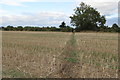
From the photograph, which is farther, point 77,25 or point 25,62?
point 77,25

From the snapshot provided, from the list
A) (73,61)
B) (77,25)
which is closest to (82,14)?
(77,25)

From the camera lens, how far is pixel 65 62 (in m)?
7.41

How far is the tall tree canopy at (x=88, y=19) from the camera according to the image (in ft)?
213

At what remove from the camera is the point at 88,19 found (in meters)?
64.5

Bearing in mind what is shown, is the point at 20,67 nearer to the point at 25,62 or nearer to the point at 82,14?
the point at 25,62

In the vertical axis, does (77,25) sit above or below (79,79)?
above

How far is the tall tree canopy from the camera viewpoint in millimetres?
65000

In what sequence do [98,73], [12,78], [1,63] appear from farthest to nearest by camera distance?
[1,63]
[98,73]
[12,78]

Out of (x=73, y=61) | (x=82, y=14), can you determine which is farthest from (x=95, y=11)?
(x=73, y=61)

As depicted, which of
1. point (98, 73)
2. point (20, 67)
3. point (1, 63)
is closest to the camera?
point (98, 73)

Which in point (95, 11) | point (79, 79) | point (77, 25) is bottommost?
point (79, 79)

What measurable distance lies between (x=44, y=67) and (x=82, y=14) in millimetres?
61891

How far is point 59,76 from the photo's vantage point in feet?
18.7

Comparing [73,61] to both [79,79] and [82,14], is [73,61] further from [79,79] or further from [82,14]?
[82,14]
